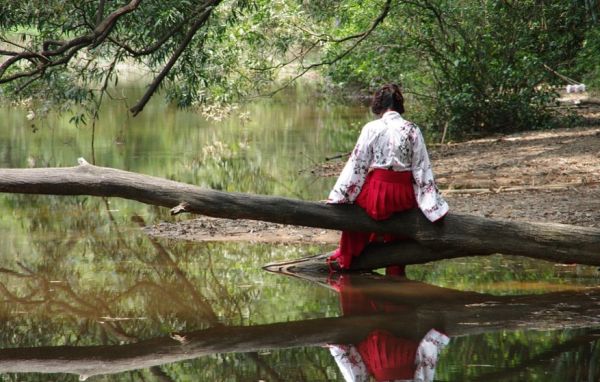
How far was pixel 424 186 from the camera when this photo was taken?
8555mm

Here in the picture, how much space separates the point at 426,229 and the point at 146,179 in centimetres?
240

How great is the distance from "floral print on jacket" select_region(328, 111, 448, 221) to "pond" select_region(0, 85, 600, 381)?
2.75 feet

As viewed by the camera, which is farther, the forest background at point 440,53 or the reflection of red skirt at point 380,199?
the forest background at point 440,53

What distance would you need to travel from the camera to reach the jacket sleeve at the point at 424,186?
842cm

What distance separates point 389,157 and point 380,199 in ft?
1.31

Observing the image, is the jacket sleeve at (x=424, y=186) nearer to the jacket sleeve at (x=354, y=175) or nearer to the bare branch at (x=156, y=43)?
the jacket sleeve at (x=354, y=175)

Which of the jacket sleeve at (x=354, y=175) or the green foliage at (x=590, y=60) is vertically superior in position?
the green foliage at (x=590, y=60)

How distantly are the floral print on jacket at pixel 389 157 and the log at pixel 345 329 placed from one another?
878 millimetres

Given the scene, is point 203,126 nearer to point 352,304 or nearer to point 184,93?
point 184,93

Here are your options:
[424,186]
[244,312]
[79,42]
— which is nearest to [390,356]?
[244,312]

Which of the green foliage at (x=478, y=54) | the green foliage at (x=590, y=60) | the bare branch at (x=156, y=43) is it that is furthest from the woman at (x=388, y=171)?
the green foliage at (x=478, y=54)

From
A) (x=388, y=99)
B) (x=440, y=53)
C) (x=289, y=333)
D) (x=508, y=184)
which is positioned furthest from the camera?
(x=440, y=53)

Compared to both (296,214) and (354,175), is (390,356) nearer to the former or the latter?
(296,214)

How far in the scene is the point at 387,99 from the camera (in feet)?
28.8
